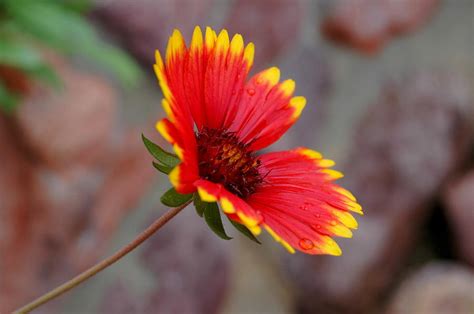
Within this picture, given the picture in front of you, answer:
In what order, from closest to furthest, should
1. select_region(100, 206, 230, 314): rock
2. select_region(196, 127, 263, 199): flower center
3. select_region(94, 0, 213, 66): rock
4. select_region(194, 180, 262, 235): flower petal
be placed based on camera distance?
1. select_region(194, 180, 262, 235): flower petal
2. select_region(196, 127, 263, 199): flower center
3. select_region(94, 0, 213, 66): rock
4. select_region(100, 206, 230, 314): rock

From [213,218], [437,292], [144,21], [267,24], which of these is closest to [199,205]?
[213,218]

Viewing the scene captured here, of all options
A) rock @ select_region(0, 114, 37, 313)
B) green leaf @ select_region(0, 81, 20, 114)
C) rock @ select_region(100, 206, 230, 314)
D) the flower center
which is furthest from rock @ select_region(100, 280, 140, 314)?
the flower center

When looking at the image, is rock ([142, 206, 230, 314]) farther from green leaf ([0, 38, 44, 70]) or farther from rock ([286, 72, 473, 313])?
green leaf ([0, 38, 44, 70])

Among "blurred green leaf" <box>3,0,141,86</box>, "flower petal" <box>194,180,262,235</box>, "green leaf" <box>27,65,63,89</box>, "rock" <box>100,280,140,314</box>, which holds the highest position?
"flower petal" <box>194,180,262,235</box>

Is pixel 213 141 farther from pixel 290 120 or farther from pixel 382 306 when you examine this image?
pixel 382 306

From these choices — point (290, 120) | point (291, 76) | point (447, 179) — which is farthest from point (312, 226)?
point (447, 179)

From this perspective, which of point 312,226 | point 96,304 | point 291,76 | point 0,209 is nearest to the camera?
point 312,226

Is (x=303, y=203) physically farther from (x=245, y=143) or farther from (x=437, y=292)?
(x=437, y=292)

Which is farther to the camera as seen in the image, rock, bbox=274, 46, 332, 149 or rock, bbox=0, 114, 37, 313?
rock, bbox=274, 46, 332, 149
